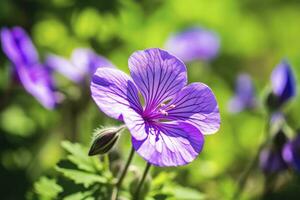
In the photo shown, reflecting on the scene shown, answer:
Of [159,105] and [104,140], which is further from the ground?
[159,105]

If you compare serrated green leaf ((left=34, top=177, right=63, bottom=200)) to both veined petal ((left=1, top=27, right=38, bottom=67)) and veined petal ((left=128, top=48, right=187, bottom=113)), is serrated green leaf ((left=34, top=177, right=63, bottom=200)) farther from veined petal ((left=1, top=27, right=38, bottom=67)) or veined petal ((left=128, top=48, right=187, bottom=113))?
veined petal ((left=1, top=27, right=38, bottom=67))

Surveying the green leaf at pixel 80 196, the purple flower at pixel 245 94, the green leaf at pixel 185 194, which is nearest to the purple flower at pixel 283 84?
the purple flower at pixel 245 94

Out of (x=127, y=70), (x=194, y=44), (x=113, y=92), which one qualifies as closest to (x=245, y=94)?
(x=194, y=44)

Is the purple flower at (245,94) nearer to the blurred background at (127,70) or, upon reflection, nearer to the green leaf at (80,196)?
the blurred background at (127,70)

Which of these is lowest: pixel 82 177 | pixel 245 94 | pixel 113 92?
pixel 82 177

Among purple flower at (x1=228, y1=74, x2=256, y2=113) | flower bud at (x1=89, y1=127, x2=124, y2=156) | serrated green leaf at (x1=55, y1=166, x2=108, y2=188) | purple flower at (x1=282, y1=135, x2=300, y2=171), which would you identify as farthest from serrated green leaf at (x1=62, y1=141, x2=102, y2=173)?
purple flower at (x1=228, y1=74, x2=256, y2=113)

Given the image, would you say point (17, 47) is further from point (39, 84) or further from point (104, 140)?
point (104, 140)
